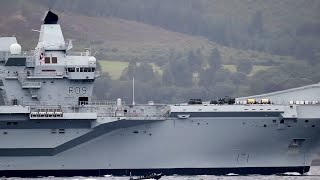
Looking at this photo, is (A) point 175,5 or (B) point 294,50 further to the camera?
(A) point 175,5

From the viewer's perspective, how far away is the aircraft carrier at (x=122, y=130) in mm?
62875

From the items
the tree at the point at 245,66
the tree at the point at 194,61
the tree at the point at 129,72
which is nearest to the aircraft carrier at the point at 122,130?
the tree at the point at 129,72

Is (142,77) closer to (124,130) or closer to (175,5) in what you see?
(175,5)

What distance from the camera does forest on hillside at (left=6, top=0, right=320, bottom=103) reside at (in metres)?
83.1

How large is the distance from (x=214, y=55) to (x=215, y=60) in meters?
0.46

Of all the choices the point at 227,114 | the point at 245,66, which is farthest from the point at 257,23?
the point at 227,114

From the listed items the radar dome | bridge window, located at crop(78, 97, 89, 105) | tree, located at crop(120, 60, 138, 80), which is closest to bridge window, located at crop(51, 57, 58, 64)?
the radar dome

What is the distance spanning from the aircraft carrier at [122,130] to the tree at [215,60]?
26.2 metres

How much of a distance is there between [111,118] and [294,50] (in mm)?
23389

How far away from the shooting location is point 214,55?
298 ft

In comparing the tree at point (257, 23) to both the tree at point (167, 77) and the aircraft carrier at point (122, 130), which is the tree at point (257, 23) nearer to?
the tree at point (167, 77)

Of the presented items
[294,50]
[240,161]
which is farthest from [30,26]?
[240,161]

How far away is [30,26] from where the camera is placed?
80438mm

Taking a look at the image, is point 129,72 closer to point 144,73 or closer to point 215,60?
point 144,73
